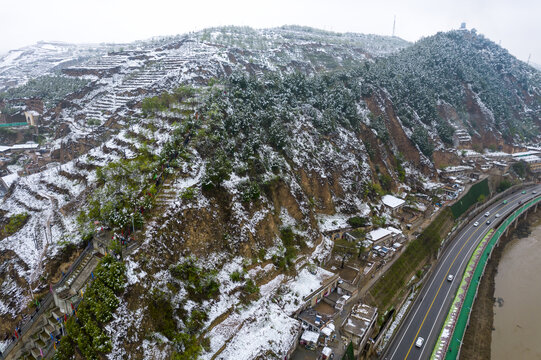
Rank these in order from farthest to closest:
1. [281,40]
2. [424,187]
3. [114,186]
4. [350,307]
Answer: [281,40], [424,187], [350,307], [114,186]

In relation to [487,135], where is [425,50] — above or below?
above

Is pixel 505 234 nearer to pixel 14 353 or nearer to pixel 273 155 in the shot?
pixel 273 155

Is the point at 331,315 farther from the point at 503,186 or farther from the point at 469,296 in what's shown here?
the point at 503,186

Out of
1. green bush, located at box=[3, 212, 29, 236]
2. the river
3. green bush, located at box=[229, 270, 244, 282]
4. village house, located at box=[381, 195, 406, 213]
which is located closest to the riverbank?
the river

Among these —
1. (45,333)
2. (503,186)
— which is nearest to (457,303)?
(45,333)

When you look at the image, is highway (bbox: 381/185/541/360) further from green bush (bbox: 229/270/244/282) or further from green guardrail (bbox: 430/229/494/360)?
green bush (bbox: 229/270/244/282)

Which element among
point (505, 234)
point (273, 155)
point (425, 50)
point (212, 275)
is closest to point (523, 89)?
point (425, 50)

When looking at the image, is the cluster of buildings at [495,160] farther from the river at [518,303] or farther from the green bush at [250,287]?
the green bush at [250,287]
